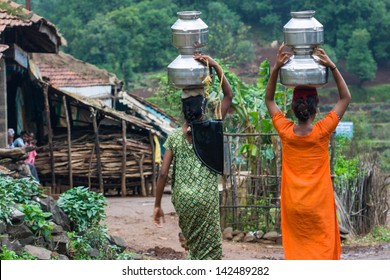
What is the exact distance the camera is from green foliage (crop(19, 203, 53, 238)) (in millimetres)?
8227

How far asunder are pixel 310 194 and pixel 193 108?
3.35 feet

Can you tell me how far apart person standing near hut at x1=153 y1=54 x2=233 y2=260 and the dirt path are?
3.64 meters

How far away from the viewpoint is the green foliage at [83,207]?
937 centimetres

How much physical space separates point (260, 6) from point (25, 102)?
42.3 meters

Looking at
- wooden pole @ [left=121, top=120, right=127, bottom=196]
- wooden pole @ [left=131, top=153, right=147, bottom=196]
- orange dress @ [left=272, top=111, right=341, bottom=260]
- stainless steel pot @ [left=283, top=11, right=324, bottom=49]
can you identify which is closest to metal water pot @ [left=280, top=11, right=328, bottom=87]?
stainless steel pot @ [left=283, top=11, right=324, bottom=49]

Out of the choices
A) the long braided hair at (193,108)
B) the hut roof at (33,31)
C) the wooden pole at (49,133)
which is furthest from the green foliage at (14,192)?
the wooden pole at (49,133)

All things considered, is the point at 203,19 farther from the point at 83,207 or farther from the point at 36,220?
the point at 36,220

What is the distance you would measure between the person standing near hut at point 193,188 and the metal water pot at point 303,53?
59 cm

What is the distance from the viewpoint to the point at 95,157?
19109 mm

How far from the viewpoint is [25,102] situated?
59.8 feet

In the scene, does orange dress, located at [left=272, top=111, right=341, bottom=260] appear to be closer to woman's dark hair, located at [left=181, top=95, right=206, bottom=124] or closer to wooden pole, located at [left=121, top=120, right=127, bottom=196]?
woman's dark hair, located at [left=181, top=95, right=206, bottom=124]

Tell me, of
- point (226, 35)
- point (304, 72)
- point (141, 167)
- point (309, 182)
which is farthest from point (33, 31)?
point (226, 35)

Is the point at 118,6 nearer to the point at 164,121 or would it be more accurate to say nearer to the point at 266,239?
the point at 164,121

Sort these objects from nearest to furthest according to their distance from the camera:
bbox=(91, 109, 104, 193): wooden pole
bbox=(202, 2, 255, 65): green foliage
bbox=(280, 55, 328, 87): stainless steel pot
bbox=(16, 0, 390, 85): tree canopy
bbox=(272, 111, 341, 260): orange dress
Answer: bbox=(272, 111, 341, 260): orange dress < bbox=(280, 55, 328, 87): stainless steel pot < bbox=(91, 109, 104, 193): wooden pole < bbox=(16, 0, 390, 85): tree canopy < bbox=(202, 2, 255, 65): green foliage
